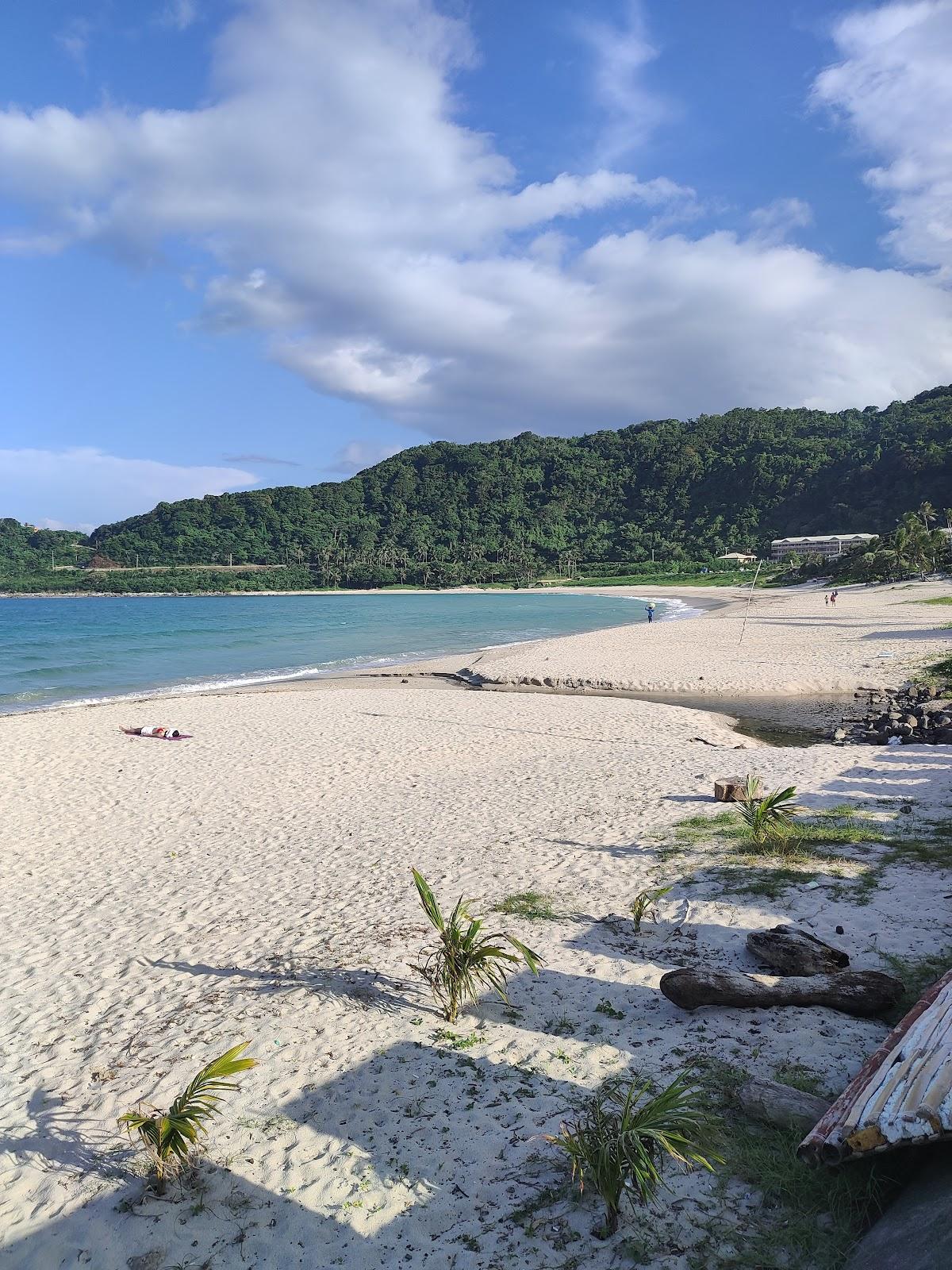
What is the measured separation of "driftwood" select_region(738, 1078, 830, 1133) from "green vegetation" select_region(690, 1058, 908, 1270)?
0.25 feet

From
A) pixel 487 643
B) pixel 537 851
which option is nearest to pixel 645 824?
pixel 537 851

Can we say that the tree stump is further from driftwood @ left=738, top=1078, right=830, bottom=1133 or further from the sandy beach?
driftwood @ left=738, top=1078, right=830, bottom=1133

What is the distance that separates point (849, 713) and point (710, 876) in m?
11.5

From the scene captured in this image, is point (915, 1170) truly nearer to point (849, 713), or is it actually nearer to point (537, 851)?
point (537, 851)

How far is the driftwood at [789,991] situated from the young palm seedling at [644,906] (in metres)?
1.30

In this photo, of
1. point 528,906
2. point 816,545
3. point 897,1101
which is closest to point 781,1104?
point 897,1101

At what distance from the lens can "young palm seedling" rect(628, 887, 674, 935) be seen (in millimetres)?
6035

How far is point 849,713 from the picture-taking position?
55.0ft

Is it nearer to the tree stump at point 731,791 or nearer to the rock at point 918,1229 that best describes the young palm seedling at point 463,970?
the rock at point 918,1229

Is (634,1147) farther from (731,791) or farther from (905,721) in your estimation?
(905,721)

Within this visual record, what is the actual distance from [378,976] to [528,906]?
167 cm

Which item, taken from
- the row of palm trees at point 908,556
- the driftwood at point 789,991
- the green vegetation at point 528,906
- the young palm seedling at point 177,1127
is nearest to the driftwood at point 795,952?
the driftwood at point 789,991

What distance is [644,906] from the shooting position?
20.1 ft

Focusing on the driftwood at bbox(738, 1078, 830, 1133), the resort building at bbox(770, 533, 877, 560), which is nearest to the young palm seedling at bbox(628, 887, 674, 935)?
the driftwood at bbox(738, 1078, 830, 1133)
